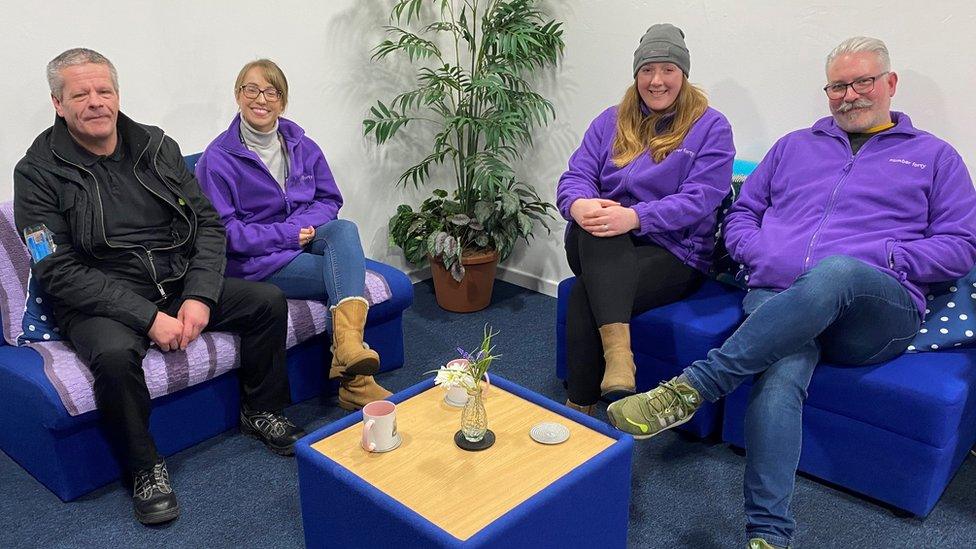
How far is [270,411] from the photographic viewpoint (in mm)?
2553

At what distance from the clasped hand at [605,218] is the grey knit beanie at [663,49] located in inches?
17.6

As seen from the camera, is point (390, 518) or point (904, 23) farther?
point (904, 23)

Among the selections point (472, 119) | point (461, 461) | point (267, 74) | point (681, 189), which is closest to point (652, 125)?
point (681, 189)

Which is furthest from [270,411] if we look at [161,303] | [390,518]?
[390,518]

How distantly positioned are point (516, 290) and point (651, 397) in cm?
180

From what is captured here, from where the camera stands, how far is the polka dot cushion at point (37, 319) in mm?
2393

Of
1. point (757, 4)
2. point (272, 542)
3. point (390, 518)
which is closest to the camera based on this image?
point (390, 518)

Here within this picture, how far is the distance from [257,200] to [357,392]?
729 millimetres

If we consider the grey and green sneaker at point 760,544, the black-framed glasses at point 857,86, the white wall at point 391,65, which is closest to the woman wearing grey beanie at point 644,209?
the black-framed glasses at point 857,86

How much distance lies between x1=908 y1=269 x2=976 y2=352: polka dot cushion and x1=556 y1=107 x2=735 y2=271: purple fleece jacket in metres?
0.67

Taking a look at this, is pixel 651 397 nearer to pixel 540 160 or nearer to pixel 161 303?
pixel 161 303

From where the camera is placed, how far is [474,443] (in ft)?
6.06

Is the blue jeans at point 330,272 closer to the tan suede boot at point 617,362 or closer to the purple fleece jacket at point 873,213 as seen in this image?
the tan suede boot at point 617,362

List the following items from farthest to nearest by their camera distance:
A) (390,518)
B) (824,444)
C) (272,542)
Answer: (824,444), (272,542), (390,518)
